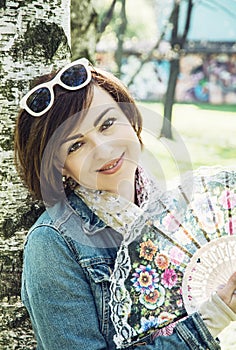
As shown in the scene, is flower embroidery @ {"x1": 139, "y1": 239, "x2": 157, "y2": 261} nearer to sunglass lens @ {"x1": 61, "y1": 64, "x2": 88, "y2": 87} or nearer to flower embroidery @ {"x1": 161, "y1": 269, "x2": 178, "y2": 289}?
flower embroidery @ {"x1": 161, "y1": 269, "x2": 178, "y2": 289}

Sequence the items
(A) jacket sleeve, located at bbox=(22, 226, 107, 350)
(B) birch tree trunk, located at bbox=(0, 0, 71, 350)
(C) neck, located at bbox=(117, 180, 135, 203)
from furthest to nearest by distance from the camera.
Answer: (B) birch tree trunk, located at bbox=(0, 0, 71, 350) < (C) neck, located at bbox=(117, 180, 135, 203) < (A) jacket sleeve, located at bbox=(22, 226, 107, 350)

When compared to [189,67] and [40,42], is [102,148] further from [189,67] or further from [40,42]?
[189,67]

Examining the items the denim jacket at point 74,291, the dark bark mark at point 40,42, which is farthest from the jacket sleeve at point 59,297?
the dark bark mark at point 40,42

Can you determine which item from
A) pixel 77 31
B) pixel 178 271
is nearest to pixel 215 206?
pixel 178 271

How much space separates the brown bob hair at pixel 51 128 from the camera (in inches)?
67.1

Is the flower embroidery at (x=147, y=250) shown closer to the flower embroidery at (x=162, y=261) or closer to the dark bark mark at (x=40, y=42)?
the flower embroidery at (x=162, y=261)

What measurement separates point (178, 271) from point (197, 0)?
5232 mm

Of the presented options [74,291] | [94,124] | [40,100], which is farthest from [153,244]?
[40,100]

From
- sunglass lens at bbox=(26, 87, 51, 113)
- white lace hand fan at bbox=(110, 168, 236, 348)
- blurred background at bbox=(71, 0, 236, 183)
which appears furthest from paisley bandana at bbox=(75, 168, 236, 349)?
blurred background at bbox=(71, 0, 236, 183)

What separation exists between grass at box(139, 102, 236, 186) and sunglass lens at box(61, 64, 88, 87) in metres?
0.25

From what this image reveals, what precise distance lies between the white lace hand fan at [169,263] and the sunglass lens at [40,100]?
37 centimetres

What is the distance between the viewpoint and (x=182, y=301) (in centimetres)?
180

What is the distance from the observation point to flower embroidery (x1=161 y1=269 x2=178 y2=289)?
1.80m

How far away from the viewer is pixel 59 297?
1693 mm
